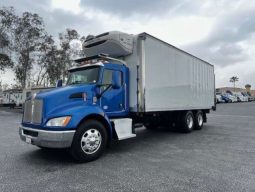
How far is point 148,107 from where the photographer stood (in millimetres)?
7840

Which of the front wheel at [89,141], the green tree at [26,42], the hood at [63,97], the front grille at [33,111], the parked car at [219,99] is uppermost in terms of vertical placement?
the green tree at [26,42]

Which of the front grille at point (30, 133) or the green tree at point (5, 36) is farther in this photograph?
the green tree at point (5, 36)

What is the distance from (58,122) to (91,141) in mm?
948

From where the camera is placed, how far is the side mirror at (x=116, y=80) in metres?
7.02

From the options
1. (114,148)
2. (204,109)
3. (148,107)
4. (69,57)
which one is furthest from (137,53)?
(69,57)

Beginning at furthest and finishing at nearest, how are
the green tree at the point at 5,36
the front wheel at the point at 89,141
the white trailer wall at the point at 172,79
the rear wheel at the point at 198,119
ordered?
the green tree at the point at 5,36 < the rear wheel at the point at 198,119 < the white trailer wall at the point at 172,79 < the front wheel at the point at 89,141

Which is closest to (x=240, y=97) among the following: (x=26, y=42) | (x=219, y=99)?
(x=219, y=99)

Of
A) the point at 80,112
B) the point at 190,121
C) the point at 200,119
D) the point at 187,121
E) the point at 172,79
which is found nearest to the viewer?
the point at 80,112

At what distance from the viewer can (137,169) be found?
531 cm

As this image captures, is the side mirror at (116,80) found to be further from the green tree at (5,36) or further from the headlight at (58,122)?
the green tree at (5,36)

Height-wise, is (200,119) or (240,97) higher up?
(240,97)

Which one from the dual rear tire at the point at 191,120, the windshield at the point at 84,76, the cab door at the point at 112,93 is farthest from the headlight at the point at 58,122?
the dual rear tire at the point at 191,120

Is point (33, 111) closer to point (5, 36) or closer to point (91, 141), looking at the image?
point (91, 141)

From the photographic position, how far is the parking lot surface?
439 cm
